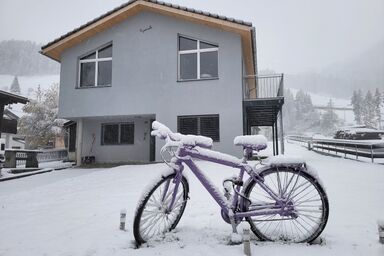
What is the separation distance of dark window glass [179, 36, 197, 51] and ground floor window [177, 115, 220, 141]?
3.06 m

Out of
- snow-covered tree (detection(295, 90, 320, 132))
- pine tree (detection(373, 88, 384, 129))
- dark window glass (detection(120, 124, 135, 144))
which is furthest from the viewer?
snow-covered tree (detection(295, 90, 320, 132))

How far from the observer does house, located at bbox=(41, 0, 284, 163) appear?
35.7ft

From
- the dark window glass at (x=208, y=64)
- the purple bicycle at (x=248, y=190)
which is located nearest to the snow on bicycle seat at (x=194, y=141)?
the purple bicycle at (x=248, y=190)

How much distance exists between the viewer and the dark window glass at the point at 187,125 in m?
11.2

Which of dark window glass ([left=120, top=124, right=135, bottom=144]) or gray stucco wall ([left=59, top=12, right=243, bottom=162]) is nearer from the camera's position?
gray stucco wall ([left=59, top=12, right=243, bottom=162])

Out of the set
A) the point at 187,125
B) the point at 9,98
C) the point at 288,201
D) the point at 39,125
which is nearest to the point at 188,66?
the point at 187,125

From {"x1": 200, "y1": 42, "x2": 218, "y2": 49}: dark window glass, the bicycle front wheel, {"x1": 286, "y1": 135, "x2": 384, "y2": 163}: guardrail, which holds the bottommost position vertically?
the bicycle front wheel

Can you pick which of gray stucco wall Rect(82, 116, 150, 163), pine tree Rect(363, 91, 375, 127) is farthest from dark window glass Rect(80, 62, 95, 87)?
pine tree Rect(363, 91, 375, 127)

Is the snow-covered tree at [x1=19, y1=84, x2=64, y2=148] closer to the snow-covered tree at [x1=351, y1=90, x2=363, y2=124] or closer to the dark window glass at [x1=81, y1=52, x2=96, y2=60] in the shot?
the dark window glass at [x1=81, y1=52, x2=96, y2=60]

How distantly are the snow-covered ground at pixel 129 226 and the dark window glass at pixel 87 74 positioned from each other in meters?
7.52

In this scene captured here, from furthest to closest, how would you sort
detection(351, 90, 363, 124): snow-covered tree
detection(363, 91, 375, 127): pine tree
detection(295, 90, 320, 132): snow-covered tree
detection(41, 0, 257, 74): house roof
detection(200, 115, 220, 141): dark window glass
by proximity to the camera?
detection(295, 90, 320, 132): snow-covered tree
detection(351, 90, 363, 124): snow-covered tree
detection(363, 91, 375, 127): pine tree
detection(200, 115, 220, 141): dark window glass
detection(41, 0, 257, 74): house roof

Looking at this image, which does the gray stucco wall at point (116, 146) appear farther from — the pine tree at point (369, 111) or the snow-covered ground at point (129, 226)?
the pine tree at point (369, 111)

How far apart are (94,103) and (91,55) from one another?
2465 millimetres

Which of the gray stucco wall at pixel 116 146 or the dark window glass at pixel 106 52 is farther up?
the dark window glass at pixel 106 52
